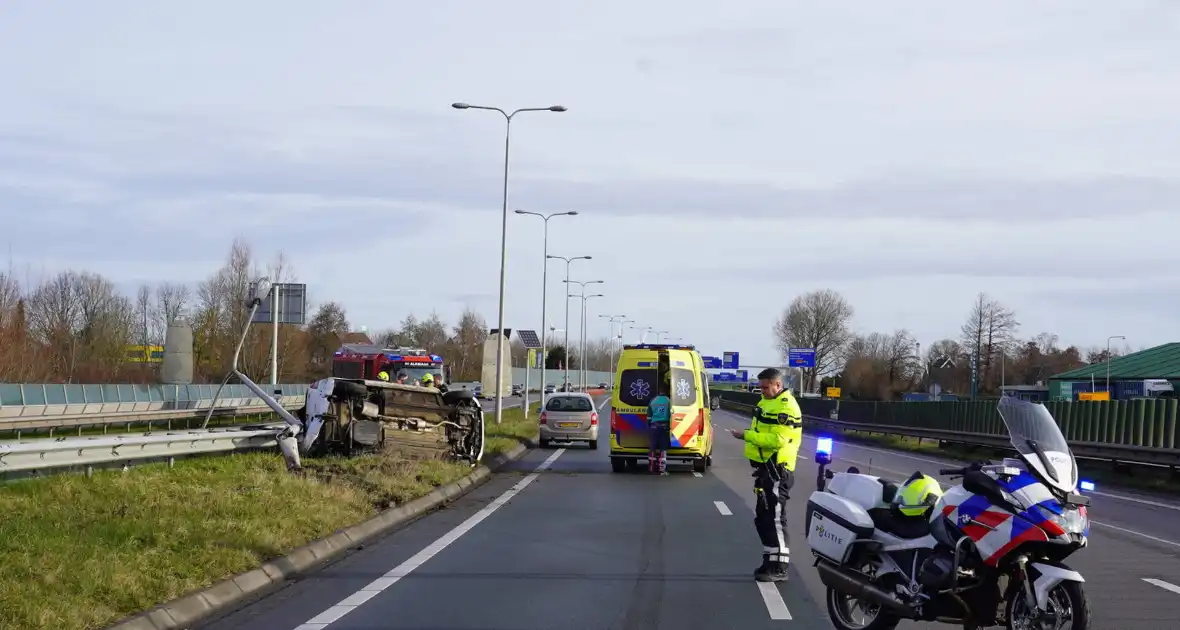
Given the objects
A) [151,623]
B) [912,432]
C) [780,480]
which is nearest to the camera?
[151,623]

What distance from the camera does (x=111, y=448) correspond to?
14898 mm

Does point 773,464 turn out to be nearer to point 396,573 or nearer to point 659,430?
point 396,573

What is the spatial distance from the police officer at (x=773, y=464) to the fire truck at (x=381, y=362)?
3400cm

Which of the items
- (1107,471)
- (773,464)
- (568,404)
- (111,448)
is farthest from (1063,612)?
(568,404)

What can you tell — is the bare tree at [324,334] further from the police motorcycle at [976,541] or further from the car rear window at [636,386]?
the police motorcycle at [976,541]

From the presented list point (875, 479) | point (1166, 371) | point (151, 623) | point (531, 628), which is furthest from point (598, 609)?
point (1166, 371)

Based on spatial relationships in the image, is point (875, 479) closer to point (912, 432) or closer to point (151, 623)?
point (151, 623)

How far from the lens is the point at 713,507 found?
715 inches

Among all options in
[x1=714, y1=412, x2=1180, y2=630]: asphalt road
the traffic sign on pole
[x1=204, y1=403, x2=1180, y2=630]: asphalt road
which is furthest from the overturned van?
the traffic sign on pole

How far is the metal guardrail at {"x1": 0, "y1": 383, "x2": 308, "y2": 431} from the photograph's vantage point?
33469mm

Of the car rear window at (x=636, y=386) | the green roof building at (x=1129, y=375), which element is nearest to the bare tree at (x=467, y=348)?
the green roof building at (x=1129, y=375)

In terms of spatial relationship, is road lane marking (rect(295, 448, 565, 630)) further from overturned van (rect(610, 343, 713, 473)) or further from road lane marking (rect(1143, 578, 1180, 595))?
road lane marking (rect(1143, 578, 1180, 595))

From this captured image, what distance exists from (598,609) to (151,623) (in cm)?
323

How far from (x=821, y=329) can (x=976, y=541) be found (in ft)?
386
